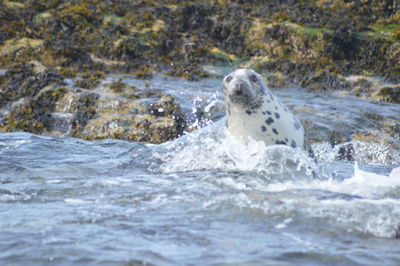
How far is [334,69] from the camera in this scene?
16.4 metres

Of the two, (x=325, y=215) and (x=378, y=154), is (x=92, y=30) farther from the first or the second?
(x=325, y=215)

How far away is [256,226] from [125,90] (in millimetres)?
10265

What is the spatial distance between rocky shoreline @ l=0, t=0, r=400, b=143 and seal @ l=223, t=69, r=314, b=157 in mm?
5600

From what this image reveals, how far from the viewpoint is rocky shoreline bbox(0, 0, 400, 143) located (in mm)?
13391

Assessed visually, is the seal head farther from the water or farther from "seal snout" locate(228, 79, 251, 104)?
the water

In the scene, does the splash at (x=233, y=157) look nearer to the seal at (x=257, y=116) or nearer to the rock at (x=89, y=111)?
the seal at (x=257, y=116)

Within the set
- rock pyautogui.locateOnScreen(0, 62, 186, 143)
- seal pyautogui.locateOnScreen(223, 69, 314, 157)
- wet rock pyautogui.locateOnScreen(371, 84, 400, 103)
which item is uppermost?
seal pyautogui.locateOnScreen(223, 69, 314, 157)

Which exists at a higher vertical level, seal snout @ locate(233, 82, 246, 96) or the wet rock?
seal snout @ locate(233, 82, 246, 96)

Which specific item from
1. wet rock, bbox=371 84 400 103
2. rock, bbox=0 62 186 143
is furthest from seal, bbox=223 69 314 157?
wet rock, bbox=371 84 400 103

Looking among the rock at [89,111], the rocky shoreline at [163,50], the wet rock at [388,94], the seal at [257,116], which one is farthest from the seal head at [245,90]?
the wet rock at [388,94]

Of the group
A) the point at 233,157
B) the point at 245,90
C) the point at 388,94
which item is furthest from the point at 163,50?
the point at 233,157

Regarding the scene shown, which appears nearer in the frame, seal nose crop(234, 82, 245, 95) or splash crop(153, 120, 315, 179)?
splash crop(153, 120, 315, 179)

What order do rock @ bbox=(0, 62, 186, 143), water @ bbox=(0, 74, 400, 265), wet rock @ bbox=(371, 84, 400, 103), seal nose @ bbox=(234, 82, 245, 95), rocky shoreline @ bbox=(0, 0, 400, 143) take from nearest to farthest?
water @ bbox=(0, 74, 400, 265) → seal nose @ bbox=(234, 82, 245, 95) → rock @ bbox=(0, 62, 186, 143) → rocky shoreline @ bbox=(0, 0, 400, 143) → wet rock @ bbox=(371, 84, 400, 103)

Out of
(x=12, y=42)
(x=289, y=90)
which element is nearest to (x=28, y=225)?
(x=289, y=90)
